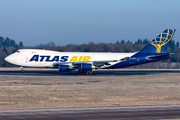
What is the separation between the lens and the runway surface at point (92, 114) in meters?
11.9

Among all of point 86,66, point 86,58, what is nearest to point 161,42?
point 86,58

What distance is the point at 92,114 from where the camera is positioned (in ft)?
41.7

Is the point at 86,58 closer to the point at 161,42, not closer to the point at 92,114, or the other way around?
the point at 161,42

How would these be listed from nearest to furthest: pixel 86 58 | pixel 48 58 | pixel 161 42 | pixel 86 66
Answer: pixel 86 66, pixel 48 58, pixel 86 58, pixel 161 42

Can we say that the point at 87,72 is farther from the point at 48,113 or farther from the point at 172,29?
the point at 48,113

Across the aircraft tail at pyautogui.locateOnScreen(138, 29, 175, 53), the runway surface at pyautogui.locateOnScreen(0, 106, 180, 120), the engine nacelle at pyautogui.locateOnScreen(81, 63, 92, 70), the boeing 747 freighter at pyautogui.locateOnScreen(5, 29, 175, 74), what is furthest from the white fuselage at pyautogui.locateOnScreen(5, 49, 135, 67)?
the runway surface at pyautogui.locateOnScreen(0, 106, 180, 120)

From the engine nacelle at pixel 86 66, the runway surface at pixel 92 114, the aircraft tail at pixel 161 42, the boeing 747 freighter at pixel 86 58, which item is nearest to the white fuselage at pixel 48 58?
the boeing 747 freighter at pixel 86 58

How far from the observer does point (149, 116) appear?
1216 cm

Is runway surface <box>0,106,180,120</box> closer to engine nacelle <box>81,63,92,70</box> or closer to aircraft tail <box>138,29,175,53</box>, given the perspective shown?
engine nacelle <box>81,63,92,70</box>

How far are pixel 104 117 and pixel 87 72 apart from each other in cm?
3266

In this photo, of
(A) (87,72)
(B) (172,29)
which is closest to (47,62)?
(A) (87,72)

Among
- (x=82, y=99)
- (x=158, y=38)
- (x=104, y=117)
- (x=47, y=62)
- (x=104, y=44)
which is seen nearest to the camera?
(x=104, y=117)

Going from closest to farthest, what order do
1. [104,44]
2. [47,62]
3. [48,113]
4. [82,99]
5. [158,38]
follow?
1. [48,113]
2. [82,99]
3. [47,62]
4. [158,38]
5. [104,44]

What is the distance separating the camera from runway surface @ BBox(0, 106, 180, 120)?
11.9 metres
